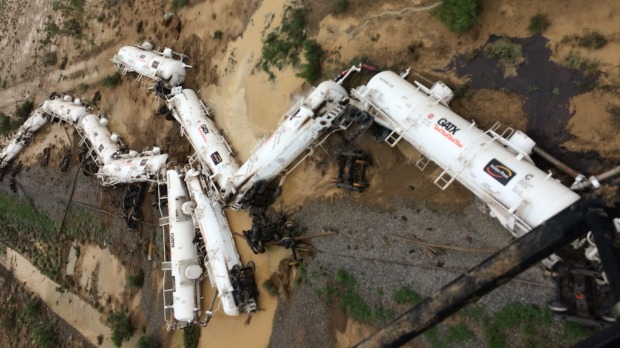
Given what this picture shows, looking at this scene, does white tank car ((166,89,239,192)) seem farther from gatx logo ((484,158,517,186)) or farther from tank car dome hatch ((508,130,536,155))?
tank car dome hatch ((508,130,536,155))

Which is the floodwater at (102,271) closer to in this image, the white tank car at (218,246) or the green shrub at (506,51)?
the white tank car at (218,246)

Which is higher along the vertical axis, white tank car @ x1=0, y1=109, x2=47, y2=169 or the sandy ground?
white tank car @ x1=0, y1=109, x2=47, y2=169

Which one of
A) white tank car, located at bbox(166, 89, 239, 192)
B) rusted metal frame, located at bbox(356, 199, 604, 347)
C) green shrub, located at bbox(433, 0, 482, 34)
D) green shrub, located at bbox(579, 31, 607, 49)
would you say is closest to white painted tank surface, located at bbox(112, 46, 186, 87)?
white tank car, located at bbox(166, 89, 239, 192)

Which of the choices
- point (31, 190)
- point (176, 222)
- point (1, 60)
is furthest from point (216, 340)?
point (1, 60)

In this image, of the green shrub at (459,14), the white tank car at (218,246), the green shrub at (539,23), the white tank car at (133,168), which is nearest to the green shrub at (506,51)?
the green shrub at (539,23)

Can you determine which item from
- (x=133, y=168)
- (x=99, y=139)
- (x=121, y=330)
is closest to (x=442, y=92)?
(x=133, y=168)

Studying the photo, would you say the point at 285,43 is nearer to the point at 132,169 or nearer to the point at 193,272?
the point at 132,169
